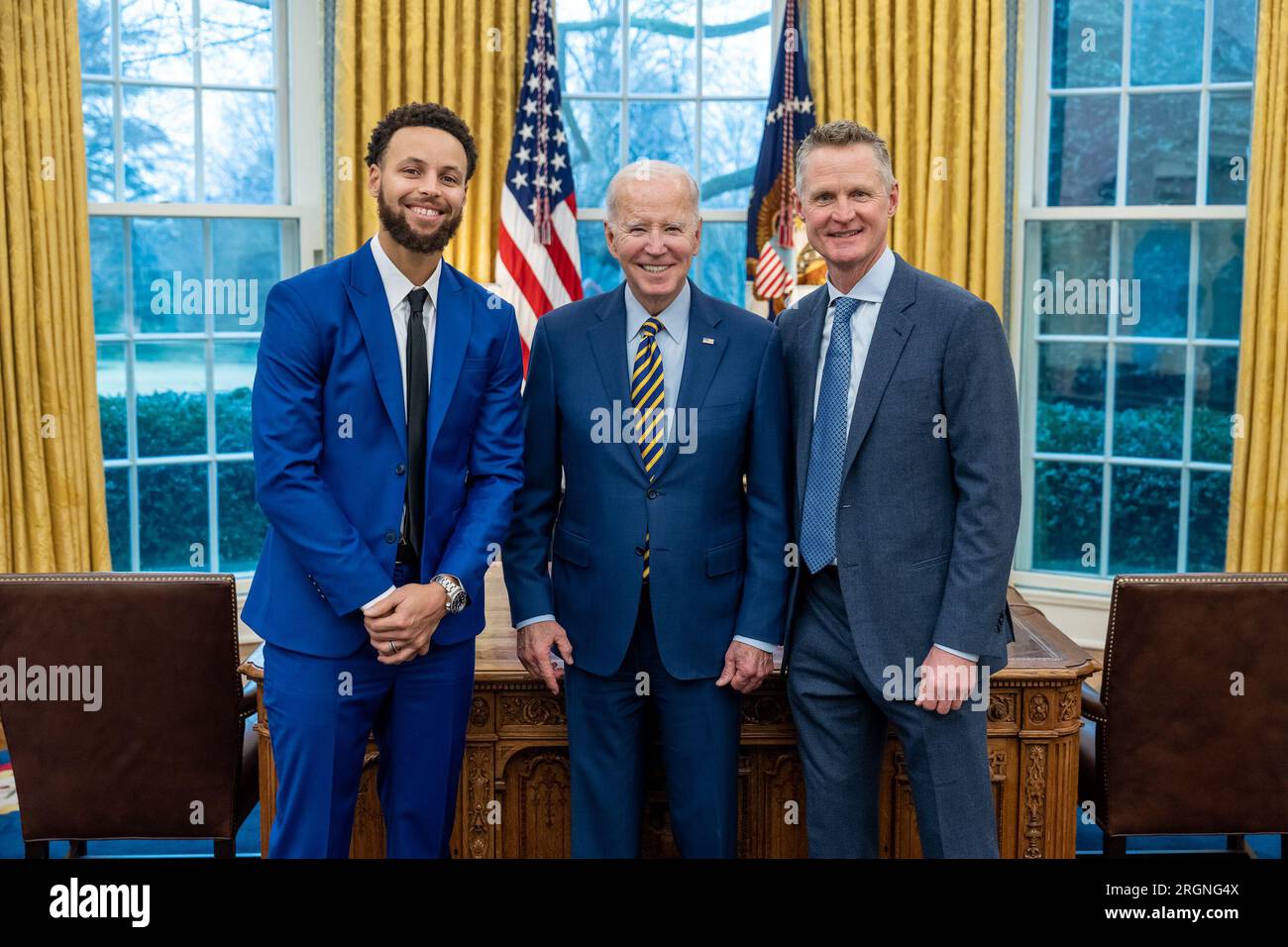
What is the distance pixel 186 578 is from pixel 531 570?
0.82 meters

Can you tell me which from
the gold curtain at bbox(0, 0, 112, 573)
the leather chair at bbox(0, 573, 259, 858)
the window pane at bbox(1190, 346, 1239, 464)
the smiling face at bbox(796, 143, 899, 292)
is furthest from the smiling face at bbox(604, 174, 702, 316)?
the window pane at bbox(1190, 346, 1239, 464)

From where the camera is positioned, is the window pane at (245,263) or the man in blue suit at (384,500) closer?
the man in blue suit at (384,500)

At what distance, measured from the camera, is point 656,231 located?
80.9 inches

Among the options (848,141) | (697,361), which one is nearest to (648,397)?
(697,361)

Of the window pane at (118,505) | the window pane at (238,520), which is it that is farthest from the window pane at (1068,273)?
the window pane at (118,505)

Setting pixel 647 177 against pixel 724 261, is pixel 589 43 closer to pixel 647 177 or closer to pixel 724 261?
pixel 724 261

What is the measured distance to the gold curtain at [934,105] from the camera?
473cm

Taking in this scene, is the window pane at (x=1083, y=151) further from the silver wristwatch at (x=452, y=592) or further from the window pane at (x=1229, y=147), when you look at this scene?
the silver wristwatch at (x=452, y=592)

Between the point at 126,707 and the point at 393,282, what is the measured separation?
3.85ft

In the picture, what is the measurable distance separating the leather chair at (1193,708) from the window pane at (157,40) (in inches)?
162

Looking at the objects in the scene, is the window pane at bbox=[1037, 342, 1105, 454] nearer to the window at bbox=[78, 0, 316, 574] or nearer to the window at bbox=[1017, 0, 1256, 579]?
the window at bbox=[1017, 0, 1256, 579]
